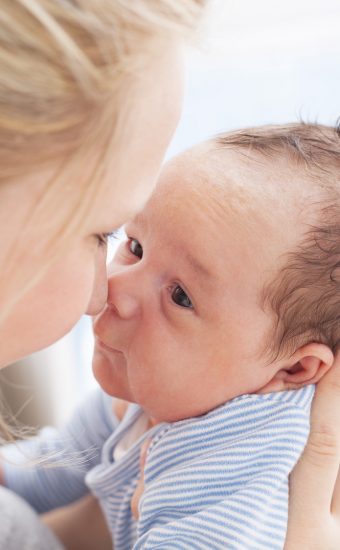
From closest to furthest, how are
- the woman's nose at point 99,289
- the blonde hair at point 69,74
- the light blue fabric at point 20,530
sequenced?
the blonde hair at point 69,74
the woman's nose at point 99,289
the light blue fabric at point 20,530

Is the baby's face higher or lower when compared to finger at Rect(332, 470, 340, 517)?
higher

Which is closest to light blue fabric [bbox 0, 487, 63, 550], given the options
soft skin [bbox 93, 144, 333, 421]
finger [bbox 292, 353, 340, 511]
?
soft skin [bbox 93, 144, 333, 421]

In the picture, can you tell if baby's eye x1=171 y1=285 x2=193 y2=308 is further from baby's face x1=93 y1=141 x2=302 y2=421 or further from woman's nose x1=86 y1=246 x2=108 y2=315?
woman's nose x1=86 y1=246 x2=108 y2=315

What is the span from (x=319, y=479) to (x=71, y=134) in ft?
1.83

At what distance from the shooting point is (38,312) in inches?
28.7

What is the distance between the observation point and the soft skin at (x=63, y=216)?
634 millimetres

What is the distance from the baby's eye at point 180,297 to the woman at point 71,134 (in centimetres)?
19

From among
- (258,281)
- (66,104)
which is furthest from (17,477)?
(66,104)

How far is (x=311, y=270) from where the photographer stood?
34.9 inches

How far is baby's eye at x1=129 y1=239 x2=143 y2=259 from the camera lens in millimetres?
991

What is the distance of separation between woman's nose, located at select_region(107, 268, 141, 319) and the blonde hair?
0.26 metres

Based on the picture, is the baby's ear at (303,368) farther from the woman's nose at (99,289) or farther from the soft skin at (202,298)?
the woman's nose at (99,289)

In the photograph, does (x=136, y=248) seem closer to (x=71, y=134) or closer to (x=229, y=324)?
(x=229, y=324)

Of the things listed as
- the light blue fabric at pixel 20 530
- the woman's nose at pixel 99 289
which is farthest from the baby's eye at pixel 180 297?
the light blue fabric at pixel 20 530
